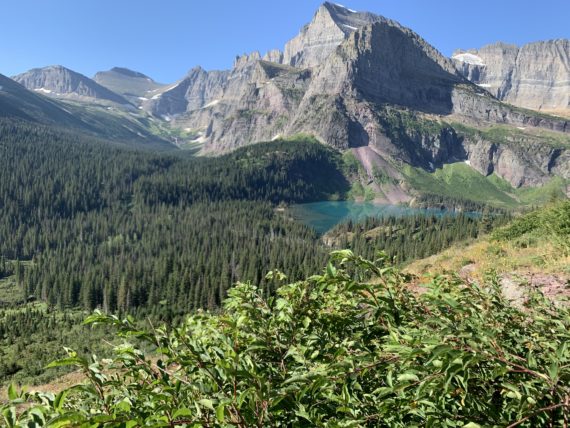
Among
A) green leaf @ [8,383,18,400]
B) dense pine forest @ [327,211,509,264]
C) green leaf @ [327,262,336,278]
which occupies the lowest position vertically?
dense pine forest @ [327,211,509,264]

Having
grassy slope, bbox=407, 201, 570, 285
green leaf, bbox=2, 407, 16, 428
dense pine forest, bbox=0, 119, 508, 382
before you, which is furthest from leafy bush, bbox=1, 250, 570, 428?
dense pine forest, bbox=0, 119, 508, 382

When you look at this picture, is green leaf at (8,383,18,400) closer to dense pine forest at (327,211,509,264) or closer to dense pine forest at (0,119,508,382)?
dense pine forest at (0,119,508,382)

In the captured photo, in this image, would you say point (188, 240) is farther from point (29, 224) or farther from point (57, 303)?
point (29, 224)

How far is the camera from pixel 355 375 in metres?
3.83

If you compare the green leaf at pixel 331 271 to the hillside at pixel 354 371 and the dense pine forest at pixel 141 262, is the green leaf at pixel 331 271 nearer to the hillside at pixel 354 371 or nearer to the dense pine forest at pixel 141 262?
the hillside at pixel 354 371

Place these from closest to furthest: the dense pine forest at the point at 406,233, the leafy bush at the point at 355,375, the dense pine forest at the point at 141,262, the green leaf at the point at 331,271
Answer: the leafy bush at the point at 355,375
the green leaf at the point at 331,271
the dense pine forest at the point at 141,262
the dense pine forest at the point at 406,233

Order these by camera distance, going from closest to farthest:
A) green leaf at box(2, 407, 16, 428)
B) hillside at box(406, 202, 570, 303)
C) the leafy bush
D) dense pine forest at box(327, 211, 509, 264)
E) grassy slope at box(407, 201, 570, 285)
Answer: green leaf at box(2, 407, 16, 428)
the leafy bush
hillside at box(406, 202, 570, 303)
grassy slope at box(407, 201, 570, 285)
dense pine forest at box(327, 211, 509, 264)

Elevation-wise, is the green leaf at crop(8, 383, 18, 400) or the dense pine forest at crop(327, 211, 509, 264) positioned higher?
the green leaf at crop(8, 383, 18, 400)

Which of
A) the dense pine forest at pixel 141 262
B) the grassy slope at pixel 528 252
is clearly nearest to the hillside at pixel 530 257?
the grassy slope at pixel 528 252

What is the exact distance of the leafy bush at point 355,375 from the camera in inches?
134

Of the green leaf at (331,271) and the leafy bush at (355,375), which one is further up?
the green leaf at (331,271)

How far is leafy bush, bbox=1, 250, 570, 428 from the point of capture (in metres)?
3.39

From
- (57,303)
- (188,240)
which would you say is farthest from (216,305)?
(188,240)

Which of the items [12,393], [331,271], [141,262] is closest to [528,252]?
[331,271]
